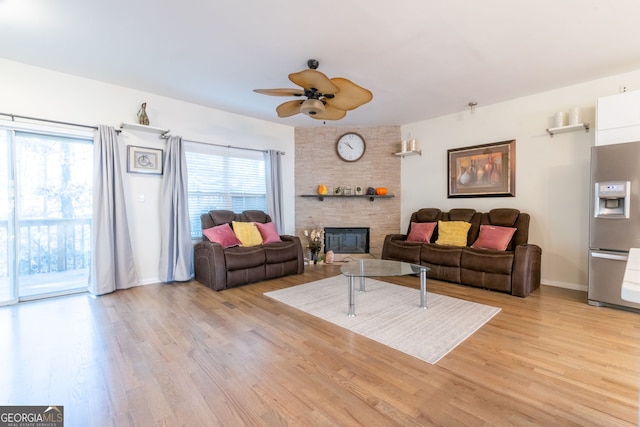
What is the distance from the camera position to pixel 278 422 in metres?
1.40

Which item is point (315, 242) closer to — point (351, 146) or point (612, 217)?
point (351, 146)

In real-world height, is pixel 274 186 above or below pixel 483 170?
below

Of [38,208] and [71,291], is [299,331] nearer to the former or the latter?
[71,291]

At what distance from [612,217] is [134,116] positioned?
18.7 ft

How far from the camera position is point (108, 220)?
11.6ft

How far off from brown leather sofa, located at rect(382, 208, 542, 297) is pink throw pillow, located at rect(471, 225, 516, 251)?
10cm

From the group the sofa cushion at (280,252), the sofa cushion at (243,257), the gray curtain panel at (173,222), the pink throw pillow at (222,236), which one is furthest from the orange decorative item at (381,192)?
the gray curtain panel at (173,222)

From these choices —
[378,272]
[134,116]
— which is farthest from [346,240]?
[134,116]

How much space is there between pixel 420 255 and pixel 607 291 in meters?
1.96

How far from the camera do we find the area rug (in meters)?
2.22

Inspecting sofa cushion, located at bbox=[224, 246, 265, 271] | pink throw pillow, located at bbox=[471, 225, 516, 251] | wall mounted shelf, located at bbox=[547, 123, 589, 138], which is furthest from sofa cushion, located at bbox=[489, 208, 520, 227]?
sofa cushion, located at bbox=[224, 246, 265, 271]

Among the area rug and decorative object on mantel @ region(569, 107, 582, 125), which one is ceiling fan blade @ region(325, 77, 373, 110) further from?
decorative object on mantel @ region(569, 107, 582, 125)

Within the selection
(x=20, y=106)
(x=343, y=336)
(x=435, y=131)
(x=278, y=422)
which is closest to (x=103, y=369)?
(x=278, y=422)

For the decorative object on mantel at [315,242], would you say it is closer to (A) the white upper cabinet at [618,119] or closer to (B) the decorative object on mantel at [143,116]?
(B) the decorative object on mantel at [143,116]
